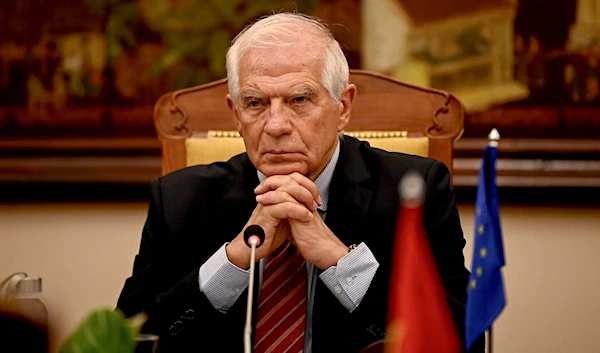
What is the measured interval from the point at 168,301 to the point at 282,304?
0.30m

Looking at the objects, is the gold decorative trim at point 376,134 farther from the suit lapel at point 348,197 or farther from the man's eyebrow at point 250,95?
the man's eyebrow at point 250,95

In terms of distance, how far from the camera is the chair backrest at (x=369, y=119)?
2.62m

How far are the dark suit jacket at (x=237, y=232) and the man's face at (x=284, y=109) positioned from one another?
202 mm

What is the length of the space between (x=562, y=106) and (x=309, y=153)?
154 cm

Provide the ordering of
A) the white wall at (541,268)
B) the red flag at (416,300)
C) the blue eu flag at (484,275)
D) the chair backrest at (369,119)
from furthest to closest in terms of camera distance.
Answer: the white wall at (541,268)
the chair backrest at (369,119)
the blue eu flag at (484,275)
the red flag at (416,300)

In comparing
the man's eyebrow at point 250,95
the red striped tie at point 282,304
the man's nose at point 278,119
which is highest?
the man's eyebrow at point 250,95

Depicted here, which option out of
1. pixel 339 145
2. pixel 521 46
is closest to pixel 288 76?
pixel 339 145

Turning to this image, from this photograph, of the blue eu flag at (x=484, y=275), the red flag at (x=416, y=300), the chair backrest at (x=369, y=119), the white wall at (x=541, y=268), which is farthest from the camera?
the white wall at (x=541, y=268)

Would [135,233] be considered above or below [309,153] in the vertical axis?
below

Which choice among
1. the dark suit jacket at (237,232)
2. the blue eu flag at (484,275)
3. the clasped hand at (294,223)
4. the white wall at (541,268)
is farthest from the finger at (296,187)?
the white wall at (541,268)

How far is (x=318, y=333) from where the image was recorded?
2131 millimetres

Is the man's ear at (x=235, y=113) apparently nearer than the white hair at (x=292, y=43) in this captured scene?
No

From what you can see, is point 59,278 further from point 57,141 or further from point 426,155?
point 426,155

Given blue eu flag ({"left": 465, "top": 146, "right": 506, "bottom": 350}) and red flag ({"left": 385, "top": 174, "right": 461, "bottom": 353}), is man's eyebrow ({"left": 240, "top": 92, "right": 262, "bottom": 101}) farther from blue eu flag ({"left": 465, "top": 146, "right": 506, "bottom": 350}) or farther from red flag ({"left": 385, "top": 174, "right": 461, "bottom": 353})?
red flag ({"left": 385, "top": 174, "right": 461, "bottom": 353})
